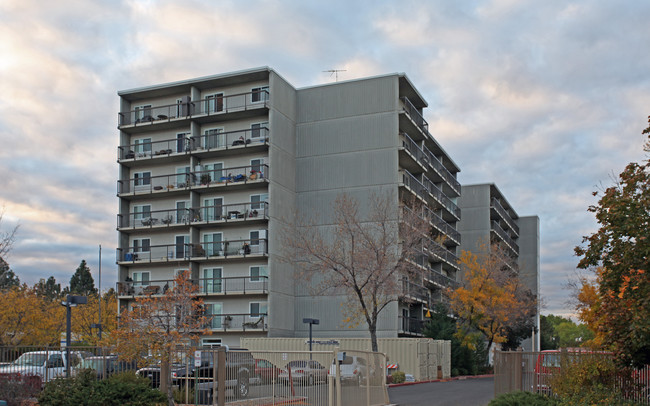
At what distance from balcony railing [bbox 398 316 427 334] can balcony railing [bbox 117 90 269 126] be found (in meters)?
19.9

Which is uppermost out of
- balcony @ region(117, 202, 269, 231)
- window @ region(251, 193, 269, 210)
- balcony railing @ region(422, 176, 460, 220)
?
balcony railing @ region(422, 176, 460, 220)

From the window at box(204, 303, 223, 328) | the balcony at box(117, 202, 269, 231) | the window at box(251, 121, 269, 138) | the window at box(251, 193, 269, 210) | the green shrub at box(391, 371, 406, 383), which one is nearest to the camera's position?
the green shrub at box(391, 371, 406, 383)

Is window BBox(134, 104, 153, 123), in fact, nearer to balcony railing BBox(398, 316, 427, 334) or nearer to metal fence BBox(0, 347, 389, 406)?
balcony railing BBox(398, 316, 427, 334)

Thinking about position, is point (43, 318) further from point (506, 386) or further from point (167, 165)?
point (506, 386)

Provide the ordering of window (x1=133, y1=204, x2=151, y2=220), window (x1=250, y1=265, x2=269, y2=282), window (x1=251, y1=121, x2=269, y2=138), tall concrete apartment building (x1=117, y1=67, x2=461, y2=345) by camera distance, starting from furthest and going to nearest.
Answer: window (x1=133, y1=204, x2=151, y2=220), window (x1=251, y1=121, x2=269, y2=138), tall concrete apartment building (x1=117, y1=67, x2=461, y2=345), window (x1=250, y1=265, x2=269, y2=282)

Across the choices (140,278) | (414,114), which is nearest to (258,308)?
(140,278)

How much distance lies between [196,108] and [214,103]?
60.6 inches

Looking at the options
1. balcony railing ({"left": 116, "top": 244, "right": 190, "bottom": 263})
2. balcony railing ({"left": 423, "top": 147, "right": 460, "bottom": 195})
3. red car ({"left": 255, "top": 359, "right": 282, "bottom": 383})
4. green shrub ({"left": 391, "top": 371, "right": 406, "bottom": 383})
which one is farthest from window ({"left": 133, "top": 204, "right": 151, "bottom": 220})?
red car ({"left": 255, "top": 359, "right": 282, "bottom": 383})

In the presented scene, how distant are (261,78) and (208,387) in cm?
3853

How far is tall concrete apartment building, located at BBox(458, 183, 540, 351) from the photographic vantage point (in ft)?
287

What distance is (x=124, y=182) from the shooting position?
202 feet

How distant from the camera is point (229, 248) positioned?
56656mm

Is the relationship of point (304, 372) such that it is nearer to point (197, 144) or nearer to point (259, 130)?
point (259, 130)

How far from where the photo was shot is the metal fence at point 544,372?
1938 cm
